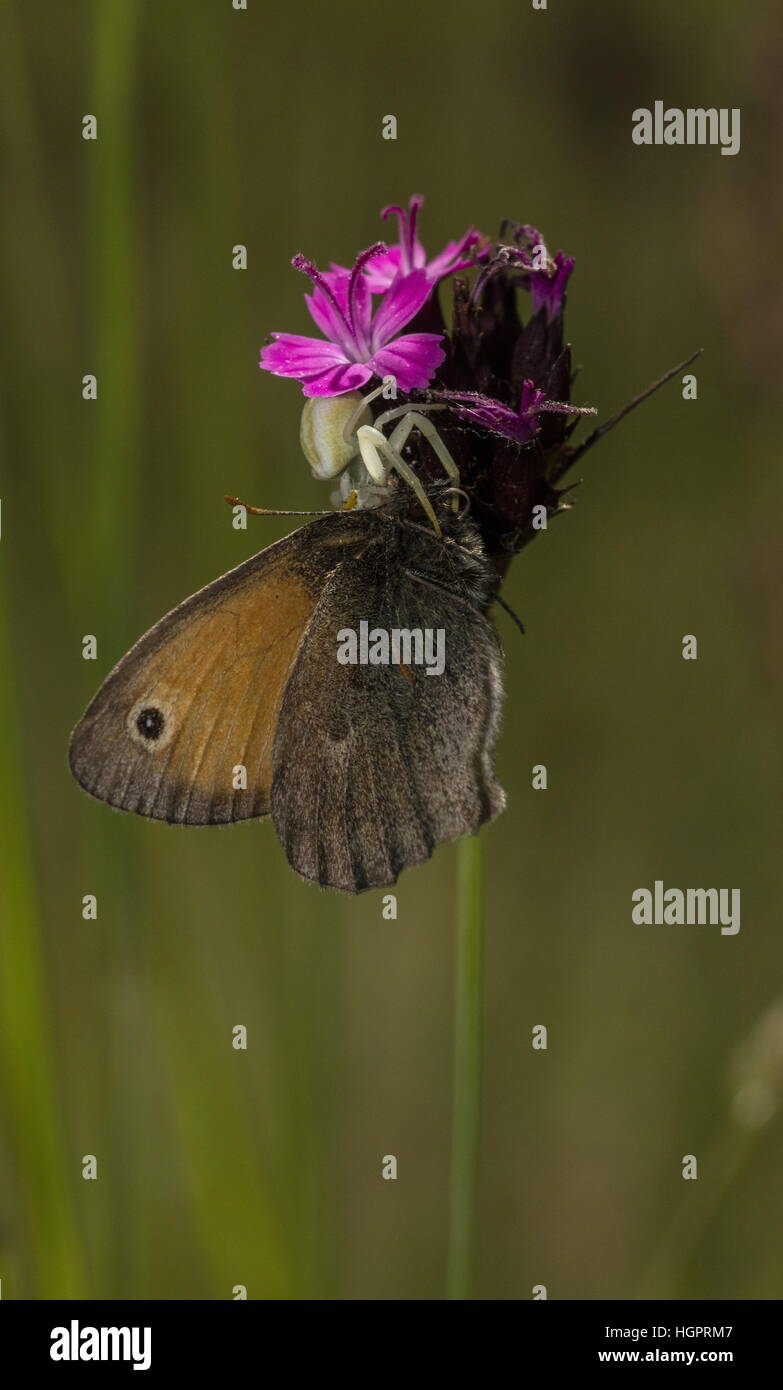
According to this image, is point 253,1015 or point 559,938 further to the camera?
point 559,938

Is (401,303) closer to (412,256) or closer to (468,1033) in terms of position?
(412,256)

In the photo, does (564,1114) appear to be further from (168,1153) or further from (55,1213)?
(55,1213)

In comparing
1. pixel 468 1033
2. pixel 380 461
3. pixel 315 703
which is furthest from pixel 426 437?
pixel 468 1033

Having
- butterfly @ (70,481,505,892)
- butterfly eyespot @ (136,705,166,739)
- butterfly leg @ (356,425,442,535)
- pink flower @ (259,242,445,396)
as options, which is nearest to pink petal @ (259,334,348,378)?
pink flower @ (259,242,445,396)

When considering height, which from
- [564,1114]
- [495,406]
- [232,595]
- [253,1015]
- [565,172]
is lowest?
[564,1114]

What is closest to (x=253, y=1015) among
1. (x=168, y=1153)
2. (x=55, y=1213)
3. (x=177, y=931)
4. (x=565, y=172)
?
(x=168, y=1153)
